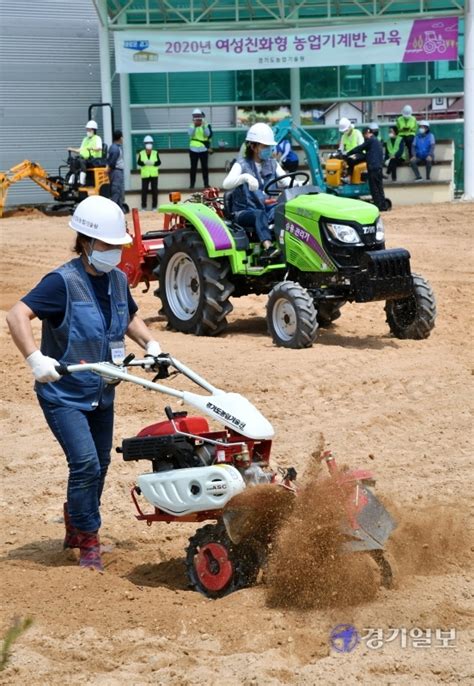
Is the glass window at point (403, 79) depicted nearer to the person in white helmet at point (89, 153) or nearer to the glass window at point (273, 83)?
the glass window at point (273, 83)

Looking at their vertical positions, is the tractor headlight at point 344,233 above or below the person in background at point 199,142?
below

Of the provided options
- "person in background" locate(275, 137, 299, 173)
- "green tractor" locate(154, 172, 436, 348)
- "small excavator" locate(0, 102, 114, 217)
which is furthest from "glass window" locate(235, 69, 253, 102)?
"green tractor" locate(154, 172, 436, 348)

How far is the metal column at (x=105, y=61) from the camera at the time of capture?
88.0ft

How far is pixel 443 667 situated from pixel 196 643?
1.07 metres

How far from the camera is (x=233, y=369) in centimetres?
1076

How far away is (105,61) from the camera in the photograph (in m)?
27.2

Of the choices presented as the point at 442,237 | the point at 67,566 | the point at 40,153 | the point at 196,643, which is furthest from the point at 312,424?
the point at 40,153

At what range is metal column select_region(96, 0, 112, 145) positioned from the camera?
88.0 ft

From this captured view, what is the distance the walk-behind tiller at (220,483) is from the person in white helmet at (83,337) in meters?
0.27

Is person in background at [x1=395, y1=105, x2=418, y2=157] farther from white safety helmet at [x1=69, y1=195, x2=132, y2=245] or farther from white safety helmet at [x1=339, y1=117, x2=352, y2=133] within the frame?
white safety helmet at [x1=69, y1=195, x2=132, y2=245]

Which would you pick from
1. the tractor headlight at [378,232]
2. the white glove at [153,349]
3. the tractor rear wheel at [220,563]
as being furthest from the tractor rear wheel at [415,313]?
the tractor rear wheel at [220,563]

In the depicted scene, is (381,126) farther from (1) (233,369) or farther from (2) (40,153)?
(1) (233,369)

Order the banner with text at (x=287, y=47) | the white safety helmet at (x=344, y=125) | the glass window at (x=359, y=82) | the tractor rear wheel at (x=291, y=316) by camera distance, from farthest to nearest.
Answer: the glass window at (x=359, y=82), the banner with text at (x=287, y=47), the white safety helmet at (x=344, y=125), the tractor rear wheel at (x=291, y=316)

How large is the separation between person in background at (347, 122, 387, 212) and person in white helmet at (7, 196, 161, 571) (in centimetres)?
1854
